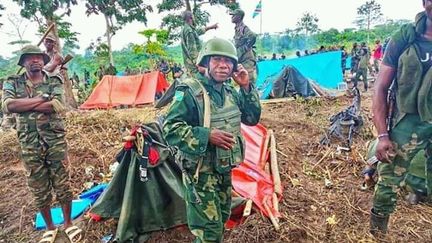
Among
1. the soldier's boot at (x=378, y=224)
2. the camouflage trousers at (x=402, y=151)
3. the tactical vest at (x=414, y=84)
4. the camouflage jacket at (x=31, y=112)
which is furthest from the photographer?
the camouflage jacket at (x=31, y=112)

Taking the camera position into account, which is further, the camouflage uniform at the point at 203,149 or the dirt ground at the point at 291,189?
the dirt ground at the point at 291,189

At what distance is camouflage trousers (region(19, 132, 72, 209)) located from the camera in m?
3.30

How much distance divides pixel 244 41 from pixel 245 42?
0.03m

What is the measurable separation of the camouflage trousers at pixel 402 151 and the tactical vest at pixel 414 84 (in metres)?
0.09

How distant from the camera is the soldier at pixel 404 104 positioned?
243 cm

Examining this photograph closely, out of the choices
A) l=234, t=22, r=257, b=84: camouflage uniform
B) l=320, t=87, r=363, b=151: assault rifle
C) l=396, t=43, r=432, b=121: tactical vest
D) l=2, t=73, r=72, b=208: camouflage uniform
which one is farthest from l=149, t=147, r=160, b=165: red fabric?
l=234, t=22, r=257, b=84: camouflage uniform

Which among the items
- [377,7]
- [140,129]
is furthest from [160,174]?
[377,7]

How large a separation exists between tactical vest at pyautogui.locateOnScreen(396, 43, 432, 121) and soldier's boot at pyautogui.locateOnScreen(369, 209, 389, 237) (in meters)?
0.81

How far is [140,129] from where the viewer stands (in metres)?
3.03

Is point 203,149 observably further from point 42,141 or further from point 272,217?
point 42,141

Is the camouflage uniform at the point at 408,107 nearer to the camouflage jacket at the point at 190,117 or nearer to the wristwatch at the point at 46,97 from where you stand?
the camouflage jacket at the point at 190,117

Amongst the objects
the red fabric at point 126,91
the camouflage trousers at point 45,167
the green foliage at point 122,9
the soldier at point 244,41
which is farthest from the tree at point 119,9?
the camouflage trousers at point 45,167

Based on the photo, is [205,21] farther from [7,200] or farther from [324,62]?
[7,200]

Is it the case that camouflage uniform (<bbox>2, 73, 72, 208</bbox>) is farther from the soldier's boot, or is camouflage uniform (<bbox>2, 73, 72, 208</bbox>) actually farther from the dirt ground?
the soldier's boot
